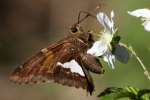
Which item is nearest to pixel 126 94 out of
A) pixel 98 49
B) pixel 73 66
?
pixel 98 49

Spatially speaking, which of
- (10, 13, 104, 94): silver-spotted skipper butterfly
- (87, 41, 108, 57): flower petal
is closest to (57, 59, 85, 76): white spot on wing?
(10, 13, 104, 94): silver-spotted skipper butterfly

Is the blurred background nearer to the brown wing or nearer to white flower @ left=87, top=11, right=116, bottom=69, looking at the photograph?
the brown wing

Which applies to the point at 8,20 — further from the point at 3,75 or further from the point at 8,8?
the point at 3,75

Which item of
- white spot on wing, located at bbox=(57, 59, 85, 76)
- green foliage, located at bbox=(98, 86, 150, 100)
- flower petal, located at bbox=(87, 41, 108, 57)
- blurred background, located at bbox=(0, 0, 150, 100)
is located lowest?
green foliage, located at bbox=(98, 86, 150, 100)

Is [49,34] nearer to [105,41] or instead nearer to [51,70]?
[51,70]

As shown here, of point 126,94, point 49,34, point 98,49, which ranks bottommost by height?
point 126,94

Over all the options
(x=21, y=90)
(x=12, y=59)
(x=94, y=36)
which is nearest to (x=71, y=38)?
(x=94, y=36)

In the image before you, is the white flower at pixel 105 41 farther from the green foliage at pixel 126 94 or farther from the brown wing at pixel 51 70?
the brown wing at pixel 51 70
